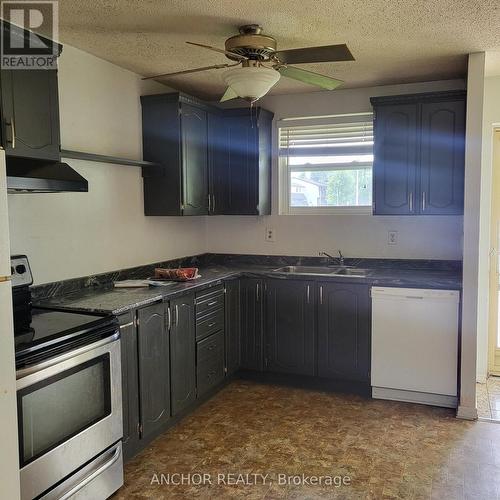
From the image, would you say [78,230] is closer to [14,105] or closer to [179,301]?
[179,301]

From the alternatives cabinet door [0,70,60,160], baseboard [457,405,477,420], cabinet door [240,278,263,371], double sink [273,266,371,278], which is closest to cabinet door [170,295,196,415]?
cabinet door [240,278,263,371]

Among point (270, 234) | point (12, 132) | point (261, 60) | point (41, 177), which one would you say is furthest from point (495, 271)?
point (12, 132)

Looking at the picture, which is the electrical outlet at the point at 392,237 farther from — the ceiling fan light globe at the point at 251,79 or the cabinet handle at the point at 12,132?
the cabinet handle at the point at 12,132

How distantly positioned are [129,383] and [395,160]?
248cm

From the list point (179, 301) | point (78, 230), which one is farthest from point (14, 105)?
point (179, 301)

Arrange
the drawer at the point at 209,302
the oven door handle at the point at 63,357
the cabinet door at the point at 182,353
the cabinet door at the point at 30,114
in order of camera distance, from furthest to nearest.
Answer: the drawer at the point at 209,302 < the cabinet door at the point at 182,353 < the cabinet door at the point at 30,114 < the oven door handle at the point at 63,357

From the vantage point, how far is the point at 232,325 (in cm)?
392

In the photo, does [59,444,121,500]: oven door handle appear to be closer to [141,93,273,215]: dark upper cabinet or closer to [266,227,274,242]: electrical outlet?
[141,93,273,215]: dark upper cabinet

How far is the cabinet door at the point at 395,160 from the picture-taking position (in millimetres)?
3717

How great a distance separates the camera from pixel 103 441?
2393mm

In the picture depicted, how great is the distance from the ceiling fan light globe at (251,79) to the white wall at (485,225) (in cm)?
220

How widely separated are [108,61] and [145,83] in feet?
1.47

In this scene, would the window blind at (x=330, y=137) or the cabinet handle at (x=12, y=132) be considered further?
the window blind at (x=330, y=137)
